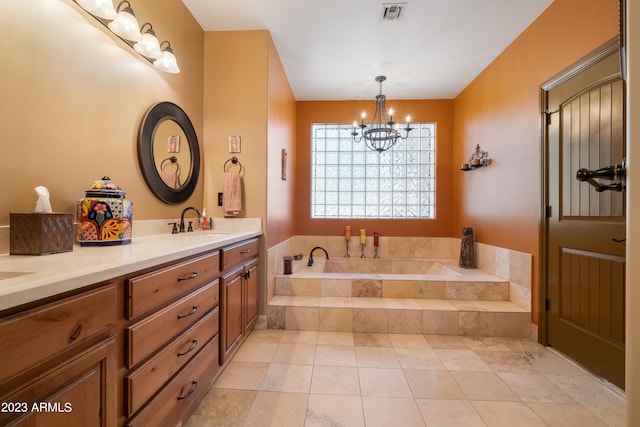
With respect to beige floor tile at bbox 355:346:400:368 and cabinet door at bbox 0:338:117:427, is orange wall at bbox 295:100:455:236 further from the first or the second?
cabinet door at bbox 0:338:117:427

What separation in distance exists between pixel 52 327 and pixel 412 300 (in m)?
2.64

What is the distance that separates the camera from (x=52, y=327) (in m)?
0.67

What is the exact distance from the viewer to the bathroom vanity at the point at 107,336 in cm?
61

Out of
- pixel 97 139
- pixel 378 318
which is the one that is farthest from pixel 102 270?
pixel 378 318

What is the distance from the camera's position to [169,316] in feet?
3.72

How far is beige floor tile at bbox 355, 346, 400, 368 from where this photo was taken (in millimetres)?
1912

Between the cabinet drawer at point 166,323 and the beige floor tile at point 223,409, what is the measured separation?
0.53 meters

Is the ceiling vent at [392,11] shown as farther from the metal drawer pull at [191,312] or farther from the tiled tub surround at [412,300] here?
the metal drawer pull at [191,312]

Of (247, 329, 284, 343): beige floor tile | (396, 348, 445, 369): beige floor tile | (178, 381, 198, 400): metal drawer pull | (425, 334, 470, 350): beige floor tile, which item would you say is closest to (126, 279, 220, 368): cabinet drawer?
(178, 381, 198, 400): metal drawer pull

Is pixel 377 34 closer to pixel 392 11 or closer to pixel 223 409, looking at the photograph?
pixel 392 11

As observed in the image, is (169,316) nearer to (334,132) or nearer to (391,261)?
(391,261)

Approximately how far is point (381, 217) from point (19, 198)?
12.1 ft

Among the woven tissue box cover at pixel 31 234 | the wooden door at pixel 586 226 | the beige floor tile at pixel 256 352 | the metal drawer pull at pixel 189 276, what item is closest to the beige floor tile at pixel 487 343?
the wooden door at pixel 586 226

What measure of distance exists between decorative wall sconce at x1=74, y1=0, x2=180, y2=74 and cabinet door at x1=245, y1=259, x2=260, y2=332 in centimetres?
157
